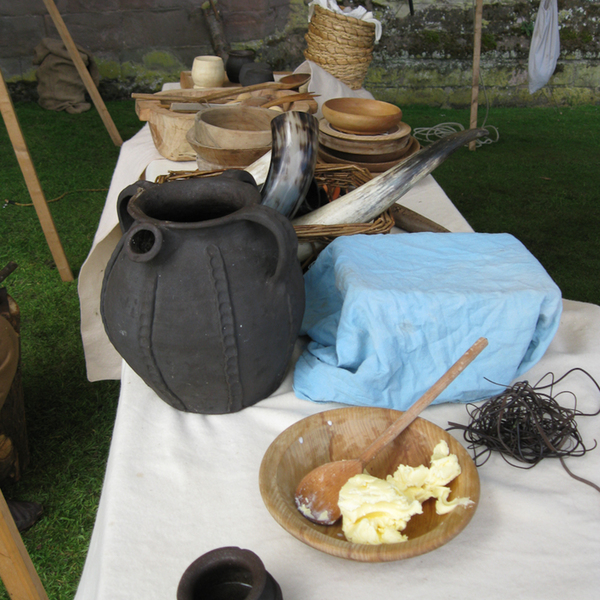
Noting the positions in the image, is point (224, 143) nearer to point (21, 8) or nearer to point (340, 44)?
point (340, 44)

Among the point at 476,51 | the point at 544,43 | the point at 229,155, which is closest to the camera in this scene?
the point at 229,155

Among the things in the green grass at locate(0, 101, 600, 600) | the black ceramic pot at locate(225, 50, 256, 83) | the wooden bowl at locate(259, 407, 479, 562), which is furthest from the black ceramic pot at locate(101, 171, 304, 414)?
the black ceramic pot at locate(225, 50, 256, 83)

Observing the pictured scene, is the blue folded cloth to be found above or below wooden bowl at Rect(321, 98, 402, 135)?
below

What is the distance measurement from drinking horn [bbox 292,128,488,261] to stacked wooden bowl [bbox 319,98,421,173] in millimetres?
390

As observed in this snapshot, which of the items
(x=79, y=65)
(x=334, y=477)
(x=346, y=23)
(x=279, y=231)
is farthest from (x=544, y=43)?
(x=334, y=477)

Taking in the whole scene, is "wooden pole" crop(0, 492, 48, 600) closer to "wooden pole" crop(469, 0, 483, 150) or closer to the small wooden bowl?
the small wooden bowl

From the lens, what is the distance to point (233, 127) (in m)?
1.49

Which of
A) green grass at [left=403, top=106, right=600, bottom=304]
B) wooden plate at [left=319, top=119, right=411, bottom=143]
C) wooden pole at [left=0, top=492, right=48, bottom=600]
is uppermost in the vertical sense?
wooden plate at [left=319, top=119, right=411, bottom=143]

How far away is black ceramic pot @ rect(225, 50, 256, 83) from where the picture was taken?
221cm

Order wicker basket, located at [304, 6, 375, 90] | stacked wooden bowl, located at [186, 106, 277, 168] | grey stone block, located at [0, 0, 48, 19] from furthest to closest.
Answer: grey stone block, located at [0, 0, 48, 19] < wicker basket, located at [304, 6, 375, 90] < stacked wooden bowl, located at [186, 106, 277, 168]

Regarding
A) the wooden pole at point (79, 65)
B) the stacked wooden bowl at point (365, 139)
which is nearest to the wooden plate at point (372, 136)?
the stacked wooden bowl at point (365, 139)

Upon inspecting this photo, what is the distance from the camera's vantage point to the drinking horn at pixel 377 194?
111 cm

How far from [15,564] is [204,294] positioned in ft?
1.41

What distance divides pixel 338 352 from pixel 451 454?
27 centimetres
